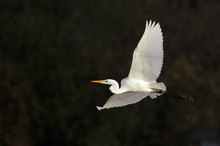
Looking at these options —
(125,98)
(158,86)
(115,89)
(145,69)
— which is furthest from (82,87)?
(158,86)

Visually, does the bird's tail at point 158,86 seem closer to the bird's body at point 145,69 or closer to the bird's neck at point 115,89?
the bird's body at point 145,69

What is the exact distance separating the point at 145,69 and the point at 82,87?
34.9 ft

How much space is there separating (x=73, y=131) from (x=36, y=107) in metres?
1.00

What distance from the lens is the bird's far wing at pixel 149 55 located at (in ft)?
45.8

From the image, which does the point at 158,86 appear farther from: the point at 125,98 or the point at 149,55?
the point at 125,98

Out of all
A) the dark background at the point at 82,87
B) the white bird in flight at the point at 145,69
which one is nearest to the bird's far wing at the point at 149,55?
the white bird in flight at the point at 145,69

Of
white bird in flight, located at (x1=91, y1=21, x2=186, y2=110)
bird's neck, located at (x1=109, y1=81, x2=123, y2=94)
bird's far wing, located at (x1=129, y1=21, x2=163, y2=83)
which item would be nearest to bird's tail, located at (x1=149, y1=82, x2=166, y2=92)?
white bird in flight, located at (x1=91, y1=21, x2=186, y2=110)

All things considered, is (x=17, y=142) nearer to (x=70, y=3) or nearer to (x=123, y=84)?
(x=70, y=3)

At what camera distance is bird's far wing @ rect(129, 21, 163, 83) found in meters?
14.0

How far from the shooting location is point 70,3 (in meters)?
27.3

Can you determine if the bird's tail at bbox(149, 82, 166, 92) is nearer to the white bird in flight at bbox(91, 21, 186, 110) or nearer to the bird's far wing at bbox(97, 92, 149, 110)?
the white bird in flight at bbox(91, 21, 186, 110)

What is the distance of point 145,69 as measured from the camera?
1413 centimetres

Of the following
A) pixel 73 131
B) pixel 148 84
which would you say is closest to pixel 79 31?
pixel 73 131

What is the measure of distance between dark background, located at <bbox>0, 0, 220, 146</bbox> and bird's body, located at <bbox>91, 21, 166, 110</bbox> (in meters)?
9.14
